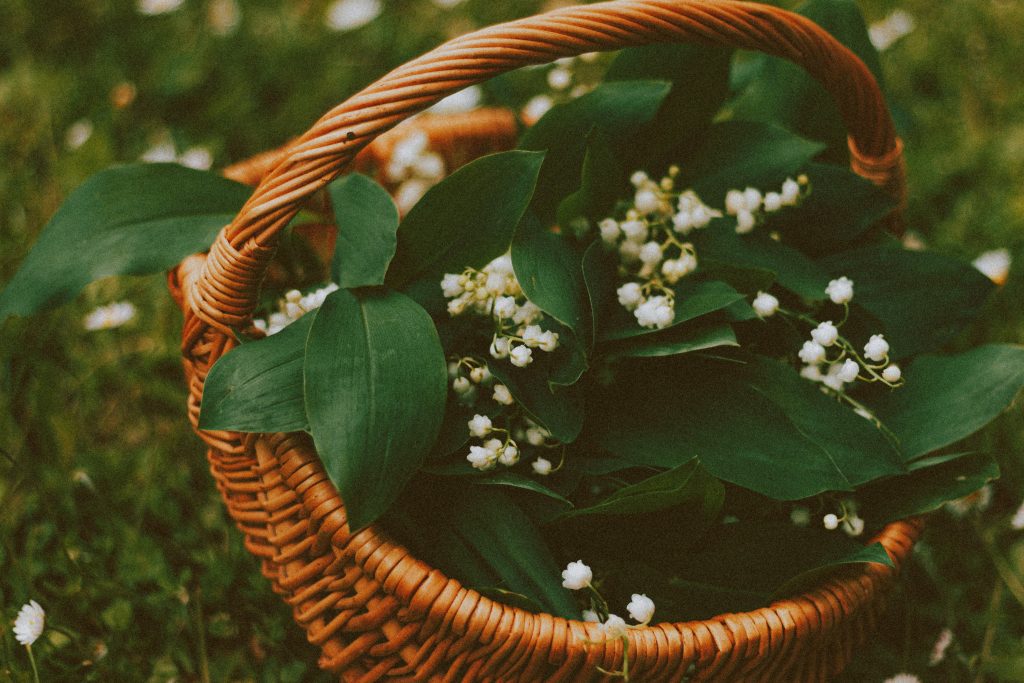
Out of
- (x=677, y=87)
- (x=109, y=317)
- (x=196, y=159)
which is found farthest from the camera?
(x=196, y=159)

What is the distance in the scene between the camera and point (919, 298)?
2.84 ft

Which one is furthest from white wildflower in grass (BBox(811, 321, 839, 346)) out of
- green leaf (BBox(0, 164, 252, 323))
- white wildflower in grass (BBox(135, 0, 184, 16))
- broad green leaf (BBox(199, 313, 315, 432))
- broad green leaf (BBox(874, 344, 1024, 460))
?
white wildflower in grass (BBox(135, 0, 184, 16))

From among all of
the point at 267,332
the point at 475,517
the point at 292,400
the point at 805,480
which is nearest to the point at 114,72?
the point at 267,332

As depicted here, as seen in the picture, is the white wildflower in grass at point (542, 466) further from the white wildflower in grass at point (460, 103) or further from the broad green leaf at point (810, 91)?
the white wildflower in grass at point (460, 103)

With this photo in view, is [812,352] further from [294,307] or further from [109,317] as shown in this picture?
[109,317]

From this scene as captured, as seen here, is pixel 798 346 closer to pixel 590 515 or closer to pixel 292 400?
pixel 590 515

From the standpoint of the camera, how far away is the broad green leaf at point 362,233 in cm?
73

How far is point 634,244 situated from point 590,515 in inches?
10.1

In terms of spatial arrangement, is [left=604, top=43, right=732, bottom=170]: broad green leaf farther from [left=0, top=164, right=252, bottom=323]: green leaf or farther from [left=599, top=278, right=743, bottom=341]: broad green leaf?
[left=0, top=164, right=252, bottom=323]: green leaf

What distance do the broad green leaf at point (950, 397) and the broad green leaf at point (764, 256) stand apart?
0.42ft

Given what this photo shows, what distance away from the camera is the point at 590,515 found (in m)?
0.69

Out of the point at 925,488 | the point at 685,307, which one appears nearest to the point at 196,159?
the point at 685,307

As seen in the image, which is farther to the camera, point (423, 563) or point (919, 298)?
point (919, 298)

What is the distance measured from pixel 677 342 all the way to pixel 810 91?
41 centimetres
